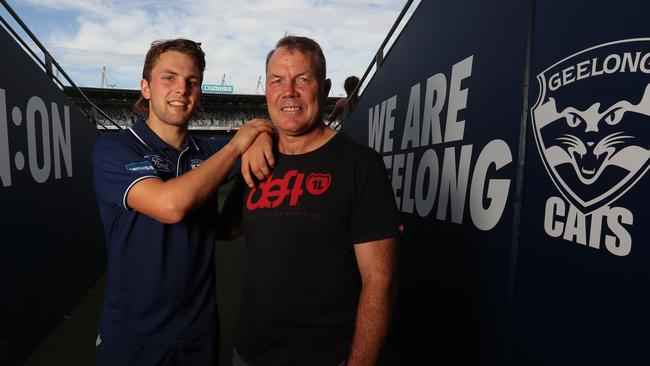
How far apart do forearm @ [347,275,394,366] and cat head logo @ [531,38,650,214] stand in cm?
68

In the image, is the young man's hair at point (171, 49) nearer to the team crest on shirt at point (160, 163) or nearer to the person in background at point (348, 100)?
the team crest on shirt at point (160, 163)

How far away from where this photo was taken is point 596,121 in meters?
1.15

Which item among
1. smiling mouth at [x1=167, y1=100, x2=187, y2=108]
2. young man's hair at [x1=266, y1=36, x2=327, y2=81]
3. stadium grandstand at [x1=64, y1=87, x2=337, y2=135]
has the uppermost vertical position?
stadium grandstand at [x1=64, y1=87, x2=337, y2=135]

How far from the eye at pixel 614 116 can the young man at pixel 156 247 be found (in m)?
1.08

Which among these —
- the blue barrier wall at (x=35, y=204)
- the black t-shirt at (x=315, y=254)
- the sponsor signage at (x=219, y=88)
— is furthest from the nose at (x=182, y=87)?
the sponsor signage at (x=219, y=88)

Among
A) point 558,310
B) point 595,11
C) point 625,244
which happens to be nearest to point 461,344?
point 558,310

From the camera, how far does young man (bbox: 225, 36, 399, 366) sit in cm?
116

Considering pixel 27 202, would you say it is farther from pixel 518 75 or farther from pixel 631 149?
pixel 631 149

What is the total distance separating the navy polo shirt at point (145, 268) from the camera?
1352mm

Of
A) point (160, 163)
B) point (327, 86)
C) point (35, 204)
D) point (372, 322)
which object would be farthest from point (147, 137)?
point (35, 204)

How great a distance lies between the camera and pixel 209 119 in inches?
1419

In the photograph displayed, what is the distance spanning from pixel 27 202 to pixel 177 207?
7.53 feet

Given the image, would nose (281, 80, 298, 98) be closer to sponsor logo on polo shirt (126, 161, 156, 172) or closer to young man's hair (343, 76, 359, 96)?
sponsor logo on polo shirt (126, 161, 156, 172)

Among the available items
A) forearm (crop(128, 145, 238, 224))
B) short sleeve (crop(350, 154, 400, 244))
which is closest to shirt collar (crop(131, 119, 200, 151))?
forearm (crop(128, 145, 238, 224))
